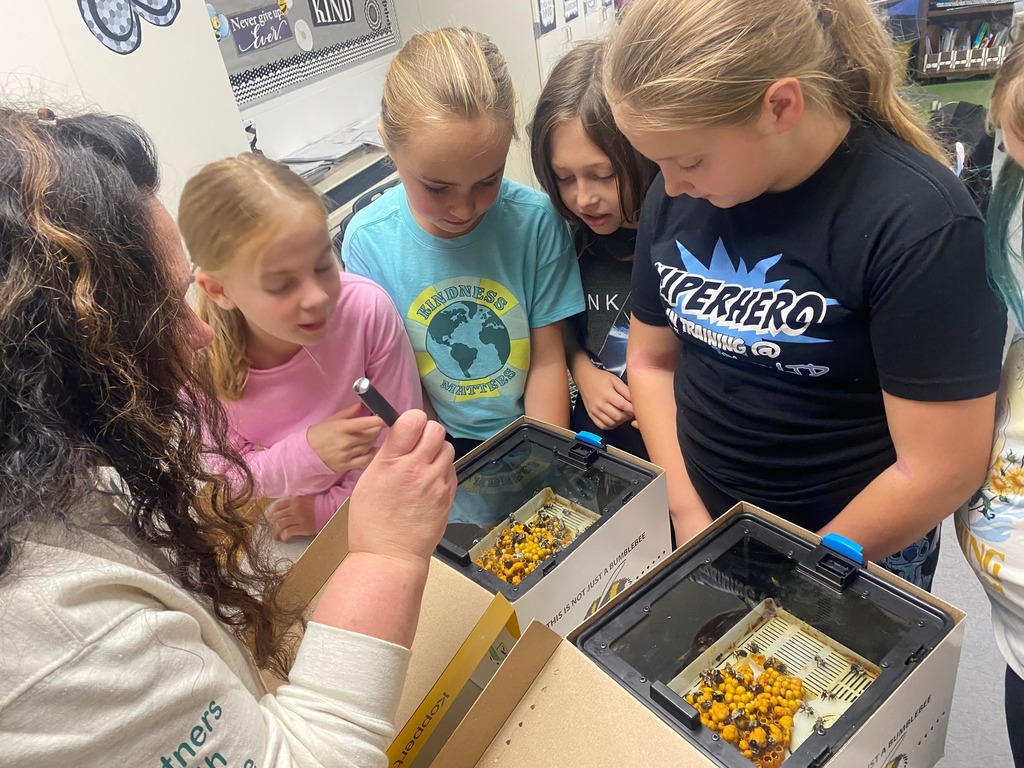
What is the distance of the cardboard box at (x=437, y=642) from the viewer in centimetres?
72

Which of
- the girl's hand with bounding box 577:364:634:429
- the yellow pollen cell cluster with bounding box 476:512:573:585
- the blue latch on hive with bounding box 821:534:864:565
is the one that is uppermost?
the blue latch on hive with bounding box 821:534:864:565

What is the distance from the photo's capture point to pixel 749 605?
82 cm

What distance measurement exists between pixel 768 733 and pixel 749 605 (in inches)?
5.7

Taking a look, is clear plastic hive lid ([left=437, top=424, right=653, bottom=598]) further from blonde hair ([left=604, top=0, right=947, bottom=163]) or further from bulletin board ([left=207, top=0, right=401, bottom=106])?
bulletin board ([left=207, top=0, right=401, bottom=106])

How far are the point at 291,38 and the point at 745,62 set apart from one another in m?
1.86

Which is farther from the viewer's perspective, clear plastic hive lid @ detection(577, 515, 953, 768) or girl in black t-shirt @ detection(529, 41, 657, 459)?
girl in black t-shirt @ detection(529, 41, 657, 459)

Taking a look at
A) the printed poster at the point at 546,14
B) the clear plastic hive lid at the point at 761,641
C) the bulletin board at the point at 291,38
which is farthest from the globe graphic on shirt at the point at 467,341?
the printed poster at the point at 546,14

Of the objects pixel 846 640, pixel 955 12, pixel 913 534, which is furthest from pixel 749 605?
pixel 955 12

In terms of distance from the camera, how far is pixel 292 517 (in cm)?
106

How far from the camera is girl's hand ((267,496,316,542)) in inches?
41.2

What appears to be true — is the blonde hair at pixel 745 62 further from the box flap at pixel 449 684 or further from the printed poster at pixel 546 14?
the printed poster at pixel 546 14

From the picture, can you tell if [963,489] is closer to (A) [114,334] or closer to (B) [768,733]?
(B) [768,733]

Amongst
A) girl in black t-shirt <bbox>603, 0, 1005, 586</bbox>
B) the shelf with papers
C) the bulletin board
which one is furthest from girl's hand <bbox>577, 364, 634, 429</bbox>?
the shelf with papers

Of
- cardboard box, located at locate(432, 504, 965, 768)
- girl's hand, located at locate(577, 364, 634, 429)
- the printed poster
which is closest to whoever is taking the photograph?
cardboard box, located at locate(432, 504, 965, 768)
